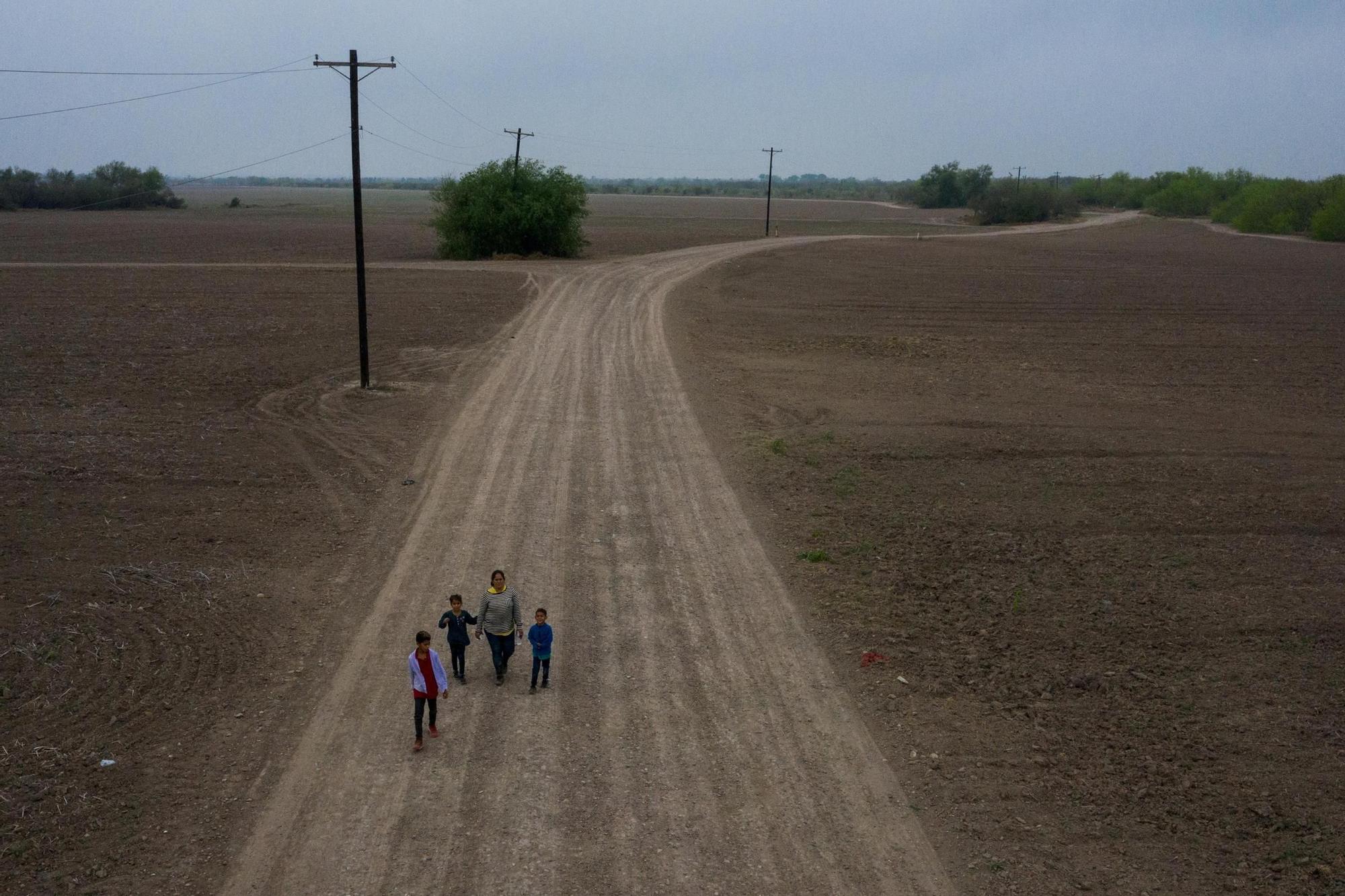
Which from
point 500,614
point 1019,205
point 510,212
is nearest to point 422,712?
point 500,614

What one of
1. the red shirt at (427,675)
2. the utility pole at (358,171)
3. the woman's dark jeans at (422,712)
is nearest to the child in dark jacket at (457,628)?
the woman's dark jeans at (422,712)

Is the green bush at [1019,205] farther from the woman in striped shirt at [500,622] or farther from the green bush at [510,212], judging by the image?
the woman in striped shirt at [500,622]

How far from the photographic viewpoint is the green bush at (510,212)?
5450 cm

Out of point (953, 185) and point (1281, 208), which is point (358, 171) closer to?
point (1281, 208)

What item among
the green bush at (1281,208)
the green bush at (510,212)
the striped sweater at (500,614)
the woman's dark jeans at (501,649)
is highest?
the green bush at (1281,208)

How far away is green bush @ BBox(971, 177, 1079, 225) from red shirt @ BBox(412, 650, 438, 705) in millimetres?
119866

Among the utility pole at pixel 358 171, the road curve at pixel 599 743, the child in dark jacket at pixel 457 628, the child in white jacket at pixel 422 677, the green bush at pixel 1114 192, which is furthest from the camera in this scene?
the green bush at pixel 1114 192

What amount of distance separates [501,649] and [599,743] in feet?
5.26

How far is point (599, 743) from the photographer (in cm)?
912

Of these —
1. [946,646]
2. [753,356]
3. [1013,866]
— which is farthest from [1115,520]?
[753,356]

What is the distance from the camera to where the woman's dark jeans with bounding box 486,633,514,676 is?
10078mm

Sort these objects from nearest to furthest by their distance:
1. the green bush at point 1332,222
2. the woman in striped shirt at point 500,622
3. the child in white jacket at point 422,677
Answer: the child in white jacket at point 422,677, the woman in striped shirt at point 500,622, the green bush at point 1332,222

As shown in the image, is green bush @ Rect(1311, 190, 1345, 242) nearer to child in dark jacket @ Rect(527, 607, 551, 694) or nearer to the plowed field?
the plowed field

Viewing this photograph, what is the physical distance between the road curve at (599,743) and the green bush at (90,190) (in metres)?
112
